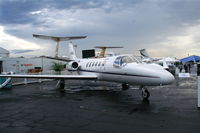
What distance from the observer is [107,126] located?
5836 millimetres

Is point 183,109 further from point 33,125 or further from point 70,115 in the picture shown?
point 33,125

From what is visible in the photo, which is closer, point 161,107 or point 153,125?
point 153,125

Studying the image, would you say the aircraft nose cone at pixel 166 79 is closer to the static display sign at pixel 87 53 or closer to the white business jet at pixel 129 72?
the white business jet at pixel 129 72

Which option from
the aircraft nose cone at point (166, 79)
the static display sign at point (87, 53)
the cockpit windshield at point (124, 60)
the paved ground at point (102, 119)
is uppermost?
the static display sign at point (87, 53)

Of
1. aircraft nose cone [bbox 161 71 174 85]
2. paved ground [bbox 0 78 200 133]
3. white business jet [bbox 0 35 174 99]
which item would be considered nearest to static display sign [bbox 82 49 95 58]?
white business jet [bbox 0 35 174 99]

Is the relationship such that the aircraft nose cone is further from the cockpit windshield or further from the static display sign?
the static display sign

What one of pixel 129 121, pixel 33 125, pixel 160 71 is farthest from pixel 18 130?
pixel 160 71

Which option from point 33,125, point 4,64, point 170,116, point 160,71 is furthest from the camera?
point 4,64

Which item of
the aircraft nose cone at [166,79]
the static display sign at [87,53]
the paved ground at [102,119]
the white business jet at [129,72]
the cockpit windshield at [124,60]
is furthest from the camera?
the static display sign at [87,53]

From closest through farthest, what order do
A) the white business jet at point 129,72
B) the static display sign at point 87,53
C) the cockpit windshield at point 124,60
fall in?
the white business jet at point 129,72
the cockpit windshield at point 124,60
the static display sign at point 87,53

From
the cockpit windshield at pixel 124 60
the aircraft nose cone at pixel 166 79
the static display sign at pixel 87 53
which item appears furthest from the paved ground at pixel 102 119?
the static display sign at pixel 87 53

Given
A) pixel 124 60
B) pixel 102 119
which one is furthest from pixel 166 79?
pixel 102 119

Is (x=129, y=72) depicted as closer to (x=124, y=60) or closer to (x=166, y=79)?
(x=124, y=60)

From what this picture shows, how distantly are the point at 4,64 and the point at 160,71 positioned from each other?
1190 inches
